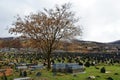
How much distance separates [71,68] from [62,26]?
409 inches

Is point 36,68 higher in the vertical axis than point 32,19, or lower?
lower

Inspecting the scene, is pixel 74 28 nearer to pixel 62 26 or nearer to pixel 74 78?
pixel 62 26

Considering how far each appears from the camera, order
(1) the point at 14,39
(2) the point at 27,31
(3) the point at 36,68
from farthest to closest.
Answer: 1. (1) the point at 14,39
2. (2) the point at 27,31
3. (3) the point at 36,68

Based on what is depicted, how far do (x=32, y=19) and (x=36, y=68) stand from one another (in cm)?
831

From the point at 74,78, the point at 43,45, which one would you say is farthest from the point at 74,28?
the point at 74,78

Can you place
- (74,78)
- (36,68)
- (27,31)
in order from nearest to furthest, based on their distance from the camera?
(74,78)
(36,68)
(27,31)

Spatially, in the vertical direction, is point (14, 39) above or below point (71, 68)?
above

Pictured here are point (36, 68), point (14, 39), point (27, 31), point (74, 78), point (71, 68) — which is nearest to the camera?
point (74, 78)

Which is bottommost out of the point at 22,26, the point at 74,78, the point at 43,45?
the point at 74,78

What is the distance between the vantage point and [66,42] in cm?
4788

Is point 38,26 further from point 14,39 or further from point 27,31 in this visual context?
point 14,39

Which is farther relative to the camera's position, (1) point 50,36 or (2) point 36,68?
(1) point 50,36

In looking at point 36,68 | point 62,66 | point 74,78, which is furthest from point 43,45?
point 74,78

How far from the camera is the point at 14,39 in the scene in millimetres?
49156
